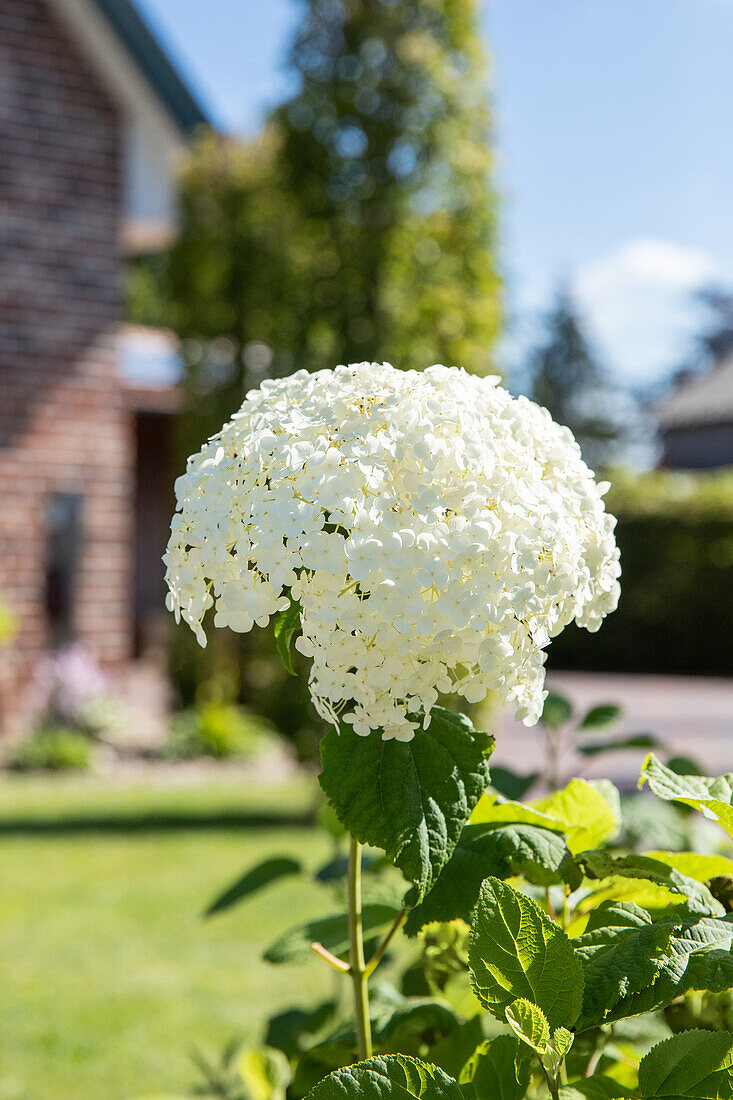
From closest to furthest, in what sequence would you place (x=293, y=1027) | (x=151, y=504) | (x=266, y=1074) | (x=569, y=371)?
1. (x=266, y=1074)
2. (x=293, y=1027)
3. (x=151, y=504)
4. (x=569, y=371)

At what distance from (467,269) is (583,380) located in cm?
4046

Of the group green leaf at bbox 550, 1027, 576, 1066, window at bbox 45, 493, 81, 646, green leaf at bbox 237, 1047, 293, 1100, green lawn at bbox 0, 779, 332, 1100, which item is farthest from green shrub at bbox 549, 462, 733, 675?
green leaf at bbox 550, 1027, 576, 1066

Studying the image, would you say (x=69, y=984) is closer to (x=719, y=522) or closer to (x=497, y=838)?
(x=497, y=838)

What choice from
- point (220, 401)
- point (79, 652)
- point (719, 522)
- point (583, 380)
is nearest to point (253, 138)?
point (220, 401)

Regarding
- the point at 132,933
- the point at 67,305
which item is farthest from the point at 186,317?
the point at 132,933

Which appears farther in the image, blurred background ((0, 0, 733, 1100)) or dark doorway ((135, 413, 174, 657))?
dark doorway ((135, 413, 174, 657))

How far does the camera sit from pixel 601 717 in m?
1.43

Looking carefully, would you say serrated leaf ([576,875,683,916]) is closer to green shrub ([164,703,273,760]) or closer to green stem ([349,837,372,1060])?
green stem ([349,837,372,1060])

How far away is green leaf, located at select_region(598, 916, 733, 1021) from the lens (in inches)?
28.2

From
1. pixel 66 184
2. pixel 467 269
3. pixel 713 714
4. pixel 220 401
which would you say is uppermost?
pixel 66 184

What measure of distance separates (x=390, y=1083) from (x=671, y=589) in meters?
13.8

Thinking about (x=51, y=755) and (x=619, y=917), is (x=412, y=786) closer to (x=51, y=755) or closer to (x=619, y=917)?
(x=619, y=917)

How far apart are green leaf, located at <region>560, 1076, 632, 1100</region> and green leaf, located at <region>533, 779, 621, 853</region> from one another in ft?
0.70

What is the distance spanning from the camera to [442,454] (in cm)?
85
